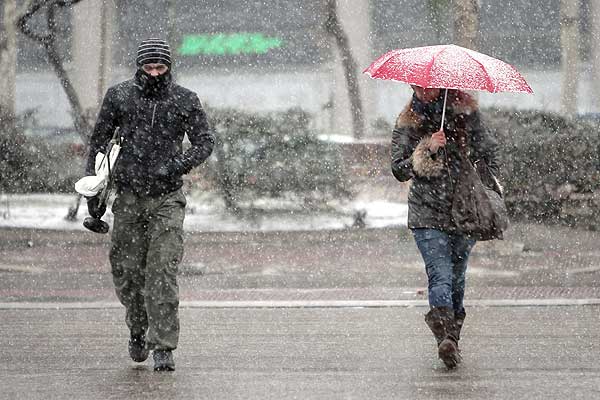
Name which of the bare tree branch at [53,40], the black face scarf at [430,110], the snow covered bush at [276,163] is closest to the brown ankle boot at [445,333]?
the black face scarf at [430,110]

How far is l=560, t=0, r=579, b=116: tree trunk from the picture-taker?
28078 mm

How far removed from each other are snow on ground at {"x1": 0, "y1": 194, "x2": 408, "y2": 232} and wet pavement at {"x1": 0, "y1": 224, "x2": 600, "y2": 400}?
0.38 m

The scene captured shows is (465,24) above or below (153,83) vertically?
below

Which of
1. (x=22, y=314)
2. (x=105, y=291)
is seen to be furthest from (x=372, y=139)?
(x=22, y=314)

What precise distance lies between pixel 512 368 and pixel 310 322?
2.38 metres

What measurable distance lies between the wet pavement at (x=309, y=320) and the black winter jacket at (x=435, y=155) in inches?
35.9

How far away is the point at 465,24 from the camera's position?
47.7ft

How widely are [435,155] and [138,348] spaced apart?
79.7 inches

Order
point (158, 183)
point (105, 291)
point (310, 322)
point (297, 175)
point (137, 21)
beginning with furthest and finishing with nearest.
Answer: point (137, 21)
point (297, 175)
point (105, 291)
point (310, 322)
point (158, 183)

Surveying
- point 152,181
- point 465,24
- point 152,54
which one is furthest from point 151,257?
point 465,24

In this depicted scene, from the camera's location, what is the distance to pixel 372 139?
61.5 ft

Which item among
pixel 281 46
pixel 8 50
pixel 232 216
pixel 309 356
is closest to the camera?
pixel 309 356

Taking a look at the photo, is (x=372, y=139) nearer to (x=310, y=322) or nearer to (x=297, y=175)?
(x=297, y=175)

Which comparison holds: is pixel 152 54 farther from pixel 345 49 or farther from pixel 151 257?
pixel 345 49
